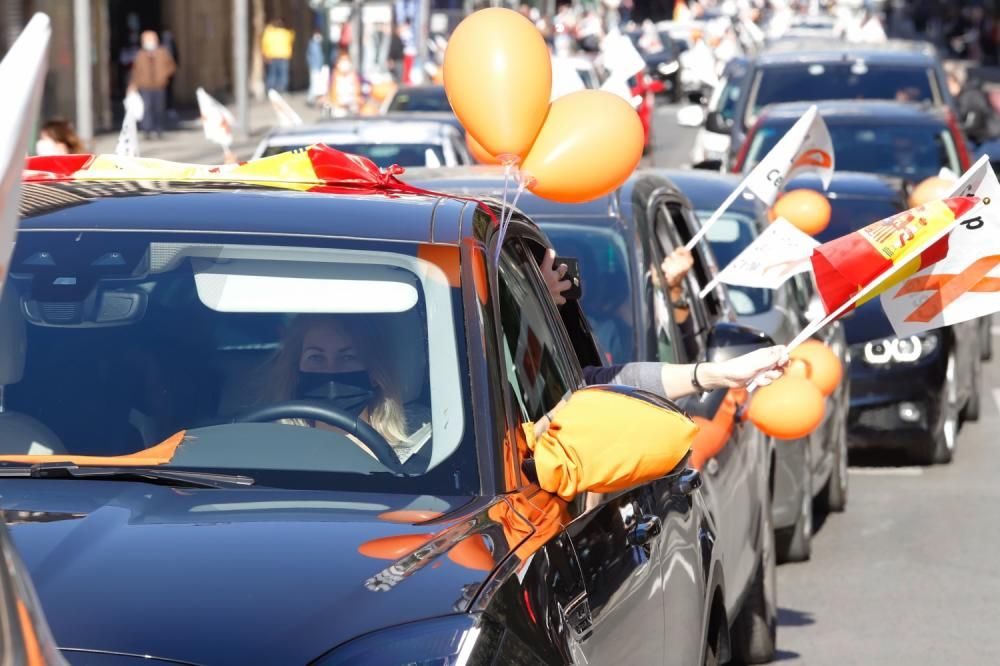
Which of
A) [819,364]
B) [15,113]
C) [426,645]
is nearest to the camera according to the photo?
[15,113]

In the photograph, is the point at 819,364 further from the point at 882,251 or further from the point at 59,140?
the point at 59,140

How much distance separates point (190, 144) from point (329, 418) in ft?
96.2

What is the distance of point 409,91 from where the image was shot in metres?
23.1

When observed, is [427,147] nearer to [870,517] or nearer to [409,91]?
[870,517]

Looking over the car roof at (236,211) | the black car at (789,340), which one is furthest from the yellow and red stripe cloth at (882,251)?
the black car at (789,340)

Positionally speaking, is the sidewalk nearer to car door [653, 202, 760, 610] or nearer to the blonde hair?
car door [653, 202, 760, 610]

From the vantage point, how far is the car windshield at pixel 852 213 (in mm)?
11898

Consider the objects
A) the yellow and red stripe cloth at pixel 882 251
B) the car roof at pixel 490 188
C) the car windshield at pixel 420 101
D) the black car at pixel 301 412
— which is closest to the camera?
the black car at pixel 301 412

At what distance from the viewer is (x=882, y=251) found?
5344mm

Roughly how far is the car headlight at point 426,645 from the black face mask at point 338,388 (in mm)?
1019

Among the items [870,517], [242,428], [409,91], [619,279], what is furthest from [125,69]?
[242,428]

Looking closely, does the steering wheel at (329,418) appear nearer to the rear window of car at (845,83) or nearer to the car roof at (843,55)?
the rear window of car at (845,83)

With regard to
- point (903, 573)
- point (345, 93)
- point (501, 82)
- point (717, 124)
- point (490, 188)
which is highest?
point (501, 82)

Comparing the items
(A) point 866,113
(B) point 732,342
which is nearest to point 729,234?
(B) point 732,342
